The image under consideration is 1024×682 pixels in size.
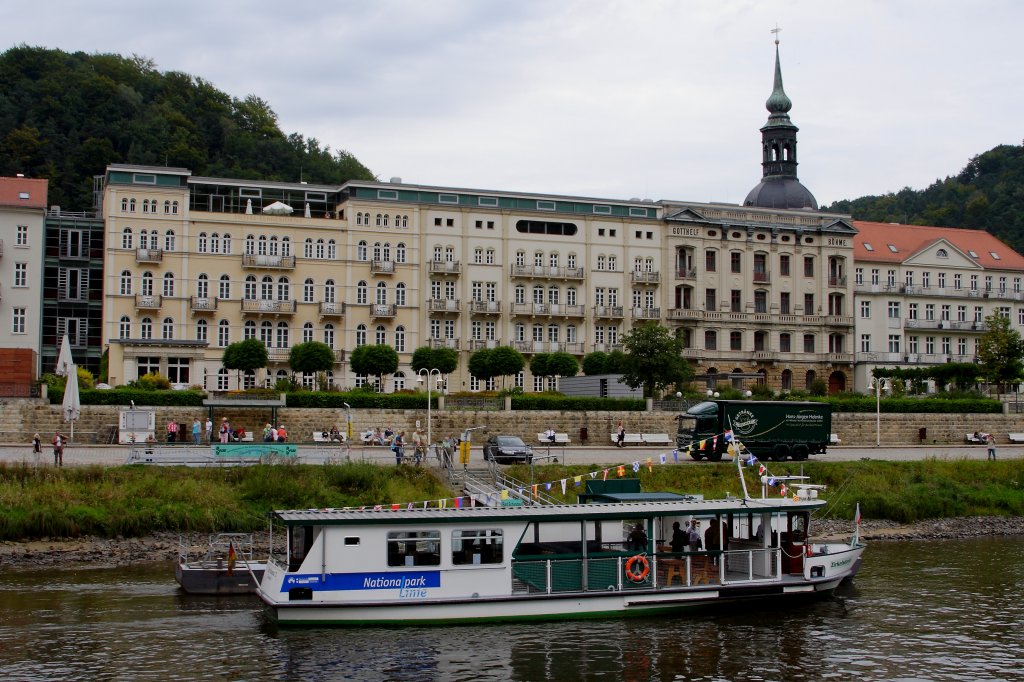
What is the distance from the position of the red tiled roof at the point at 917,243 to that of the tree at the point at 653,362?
92.3 feet

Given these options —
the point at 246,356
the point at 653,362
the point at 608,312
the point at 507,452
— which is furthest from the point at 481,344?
the point at 507,452

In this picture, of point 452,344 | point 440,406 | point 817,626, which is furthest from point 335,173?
point 817,626

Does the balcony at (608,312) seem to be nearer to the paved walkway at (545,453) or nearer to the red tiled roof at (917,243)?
the red tiled roof at (917,243)

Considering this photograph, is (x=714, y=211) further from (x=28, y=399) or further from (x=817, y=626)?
(x=817, y=626)

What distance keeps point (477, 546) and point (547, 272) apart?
169 feet

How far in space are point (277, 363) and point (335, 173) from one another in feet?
113

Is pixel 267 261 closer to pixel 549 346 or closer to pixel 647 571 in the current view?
pixel 549 346

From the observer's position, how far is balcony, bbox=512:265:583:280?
76750 millimetres

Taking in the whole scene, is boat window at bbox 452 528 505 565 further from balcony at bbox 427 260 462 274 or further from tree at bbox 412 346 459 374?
balcony at bbox 427 260 462 274

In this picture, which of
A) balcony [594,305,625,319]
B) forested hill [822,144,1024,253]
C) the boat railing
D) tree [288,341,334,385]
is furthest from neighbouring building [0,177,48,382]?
forested hill [822,144,1024,253]

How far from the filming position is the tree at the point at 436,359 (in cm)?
6812

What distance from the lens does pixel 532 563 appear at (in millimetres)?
27141

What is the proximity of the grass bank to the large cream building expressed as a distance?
27.2m

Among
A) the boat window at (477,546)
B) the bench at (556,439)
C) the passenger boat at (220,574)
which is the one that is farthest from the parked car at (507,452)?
the boat window at (477,546)
